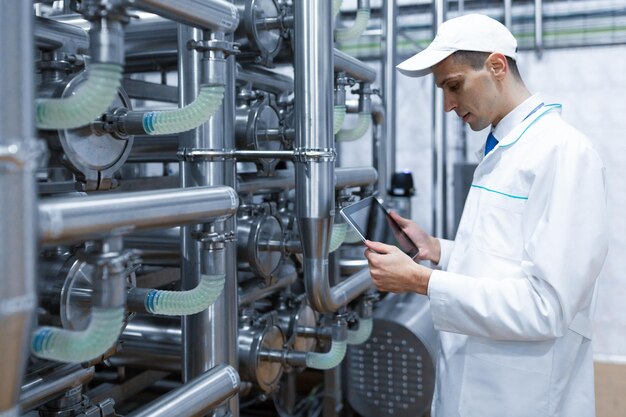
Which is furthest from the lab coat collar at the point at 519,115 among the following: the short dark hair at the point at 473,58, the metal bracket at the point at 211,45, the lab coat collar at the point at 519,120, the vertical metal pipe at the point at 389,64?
the vertical metal pipe at the point at 389,64

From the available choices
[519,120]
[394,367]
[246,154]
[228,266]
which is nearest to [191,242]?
[228,266]

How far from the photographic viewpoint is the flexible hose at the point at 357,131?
155 centimetres

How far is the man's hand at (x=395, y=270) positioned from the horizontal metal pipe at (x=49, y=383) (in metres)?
0.50

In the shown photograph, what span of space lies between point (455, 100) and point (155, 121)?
59cm

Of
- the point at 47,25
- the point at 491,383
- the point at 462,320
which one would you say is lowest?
the point at 491,383

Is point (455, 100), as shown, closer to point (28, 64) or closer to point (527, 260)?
point (527, 260)

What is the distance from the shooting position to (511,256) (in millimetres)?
1018

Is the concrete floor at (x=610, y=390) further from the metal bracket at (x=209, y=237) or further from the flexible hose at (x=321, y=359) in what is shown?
the metal bracket at (x=209, y=237)

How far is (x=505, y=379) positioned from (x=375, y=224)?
14.3 inches

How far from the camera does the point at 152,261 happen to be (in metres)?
1.36

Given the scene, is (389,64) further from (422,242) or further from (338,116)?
(422,242)

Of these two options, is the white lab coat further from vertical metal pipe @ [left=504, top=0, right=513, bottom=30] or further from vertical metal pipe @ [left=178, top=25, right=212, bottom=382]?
vertical metal pipe @ [left=504, top=0, right=513, bottom=30]

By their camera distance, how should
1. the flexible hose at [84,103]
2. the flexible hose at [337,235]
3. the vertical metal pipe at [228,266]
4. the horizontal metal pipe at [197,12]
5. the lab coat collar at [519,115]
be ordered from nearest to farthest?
the flexible hose at [84,103], the horizontal metal pipe at [197,12], the vertical metal pipe at [228,266], the lab coat collar at [519,115], the flexible hose at [337,235]

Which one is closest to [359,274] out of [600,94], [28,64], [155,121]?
[155,121]
